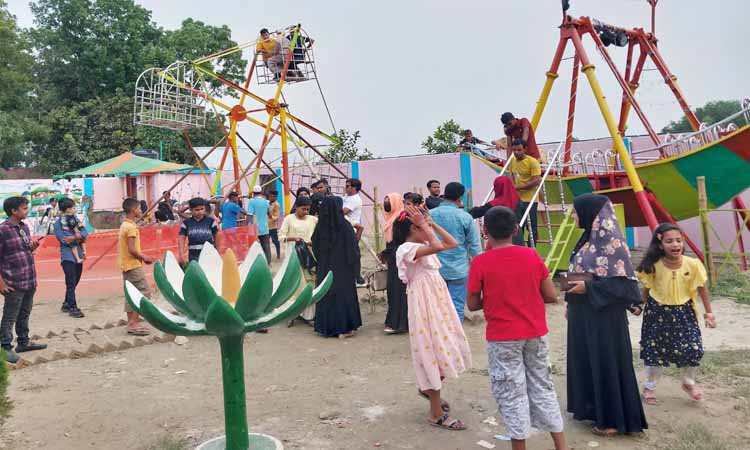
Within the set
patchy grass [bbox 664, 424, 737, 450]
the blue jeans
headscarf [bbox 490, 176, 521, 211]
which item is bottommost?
patchy grass [bbox 664, 424, 737, 450]

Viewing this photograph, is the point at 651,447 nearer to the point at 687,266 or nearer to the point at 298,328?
the point at 687,266

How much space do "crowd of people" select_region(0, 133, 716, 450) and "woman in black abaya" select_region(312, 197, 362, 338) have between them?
16 millimetres

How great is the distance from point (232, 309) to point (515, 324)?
1.50 m

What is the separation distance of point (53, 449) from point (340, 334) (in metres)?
3.27

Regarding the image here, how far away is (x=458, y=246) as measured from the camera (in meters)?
5.02

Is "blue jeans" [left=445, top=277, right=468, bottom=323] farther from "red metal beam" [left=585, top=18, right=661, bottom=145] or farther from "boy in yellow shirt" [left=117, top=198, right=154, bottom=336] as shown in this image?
"red metal beam" [left=585, top=18, right=661, bottom=145]

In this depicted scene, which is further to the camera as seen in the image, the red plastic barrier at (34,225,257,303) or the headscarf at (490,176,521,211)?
the red plastic barrier at (34,225,257,303)

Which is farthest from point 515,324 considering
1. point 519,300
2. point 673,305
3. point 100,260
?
point 100,260

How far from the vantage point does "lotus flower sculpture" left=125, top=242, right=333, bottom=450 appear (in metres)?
2.76

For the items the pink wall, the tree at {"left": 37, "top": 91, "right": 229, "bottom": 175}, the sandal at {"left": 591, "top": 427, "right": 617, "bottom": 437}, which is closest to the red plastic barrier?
the sandal at {"left": 591, "top": 427, "right": 617, "bottom": 437}

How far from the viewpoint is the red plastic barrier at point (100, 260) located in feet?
30.4

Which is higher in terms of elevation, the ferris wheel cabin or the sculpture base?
the ferris wheel cabin

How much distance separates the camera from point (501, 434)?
3.76 metres

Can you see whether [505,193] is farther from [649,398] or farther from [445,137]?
[445,137]
